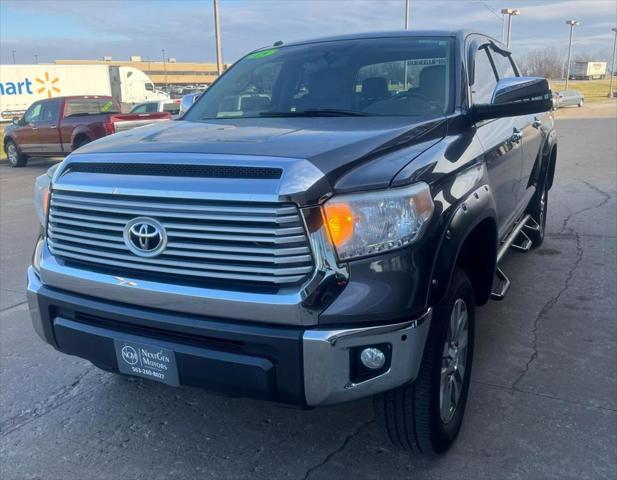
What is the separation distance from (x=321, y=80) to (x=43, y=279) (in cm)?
205

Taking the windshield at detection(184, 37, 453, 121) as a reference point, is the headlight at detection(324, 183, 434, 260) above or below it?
below

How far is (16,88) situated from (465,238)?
37319mm

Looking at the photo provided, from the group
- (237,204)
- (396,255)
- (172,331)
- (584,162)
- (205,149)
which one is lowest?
(584,162)

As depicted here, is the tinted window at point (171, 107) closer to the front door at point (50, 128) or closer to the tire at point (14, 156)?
the front door at point (50, 128)

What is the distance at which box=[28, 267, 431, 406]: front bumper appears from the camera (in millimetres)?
2195

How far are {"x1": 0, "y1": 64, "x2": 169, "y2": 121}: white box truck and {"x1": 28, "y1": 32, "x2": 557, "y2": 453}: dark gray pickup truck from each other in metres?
33.8

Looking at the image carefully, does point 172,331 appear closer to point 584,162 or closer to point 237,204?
point 237,204

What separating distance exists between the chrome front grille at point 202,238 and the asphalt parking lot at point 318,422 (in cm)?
97

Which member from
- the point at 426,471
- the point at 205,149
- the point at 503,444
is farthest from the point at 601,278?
the point at 205,149

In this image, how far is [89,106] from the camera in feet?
51.0

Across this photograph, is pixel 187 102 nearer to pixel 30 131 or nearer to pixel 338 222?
pixel 338 222

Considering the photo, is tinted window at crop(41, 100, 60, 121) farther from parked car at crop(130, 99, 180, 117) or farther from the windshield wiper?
the windshield wiper

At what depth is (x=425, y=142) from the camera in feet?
9.22

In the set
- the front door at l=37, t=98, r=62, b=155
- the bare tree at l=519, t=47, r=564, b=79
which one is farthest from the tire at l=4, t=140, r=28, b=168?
the bare tree at l=519, t=47, r=564, b=79
